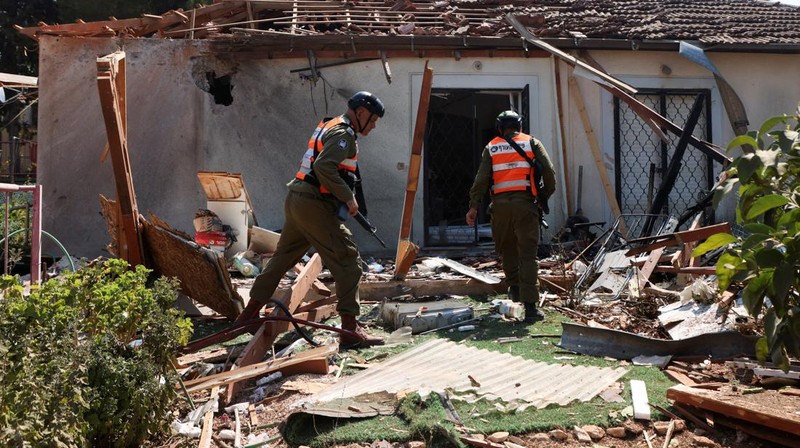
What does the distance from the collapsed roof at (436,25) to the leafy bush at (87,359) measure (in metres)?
7.08

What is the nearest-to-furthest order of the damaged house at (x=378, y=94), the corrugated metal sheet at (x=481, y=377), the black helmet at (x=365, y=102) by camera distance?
the corrugated metal sheet at (x=481, y=377) < the black helmet at (x=365, y=102) < the damaged house at (x=378, y=94)

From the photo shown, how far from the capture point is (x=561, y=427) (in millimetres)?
3836

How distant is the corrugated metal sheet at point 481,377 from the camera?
14.0 ft

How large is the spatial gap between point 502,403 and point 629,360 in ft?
4.73

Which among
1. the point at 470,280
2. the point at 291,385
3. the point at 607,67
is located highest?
the point at 607,67

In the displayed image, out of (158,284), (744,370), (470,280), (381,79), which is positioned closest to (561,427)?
(744,370)

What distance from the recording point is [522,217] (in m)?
6.85

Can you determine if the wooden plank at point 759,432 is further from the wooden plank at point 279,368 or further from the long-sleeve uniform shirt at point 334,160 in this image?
the long-sleeve uniform shirt at point 334,160

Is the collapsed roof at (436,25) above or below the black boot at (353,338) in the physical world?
above

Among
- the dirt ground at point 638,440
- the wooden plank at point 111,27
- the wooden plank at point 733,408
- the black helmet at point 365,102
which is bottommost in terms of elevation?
the dirt ground at point 638,440

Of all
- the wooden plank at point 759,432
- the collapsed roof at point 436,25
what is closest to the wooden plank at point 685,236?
the wooden plank at point 759,432

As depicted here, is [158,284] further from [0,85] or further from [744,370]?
[0,85]

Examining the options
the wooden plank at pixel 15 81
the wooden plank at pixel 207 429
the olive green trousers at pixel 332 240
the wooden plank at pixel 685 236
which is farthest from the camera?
the wooden plank at pixel 15 81

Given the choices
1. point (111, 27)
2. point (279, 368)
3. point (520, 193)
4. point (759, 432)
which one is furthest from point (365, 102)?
point (111, 27)
